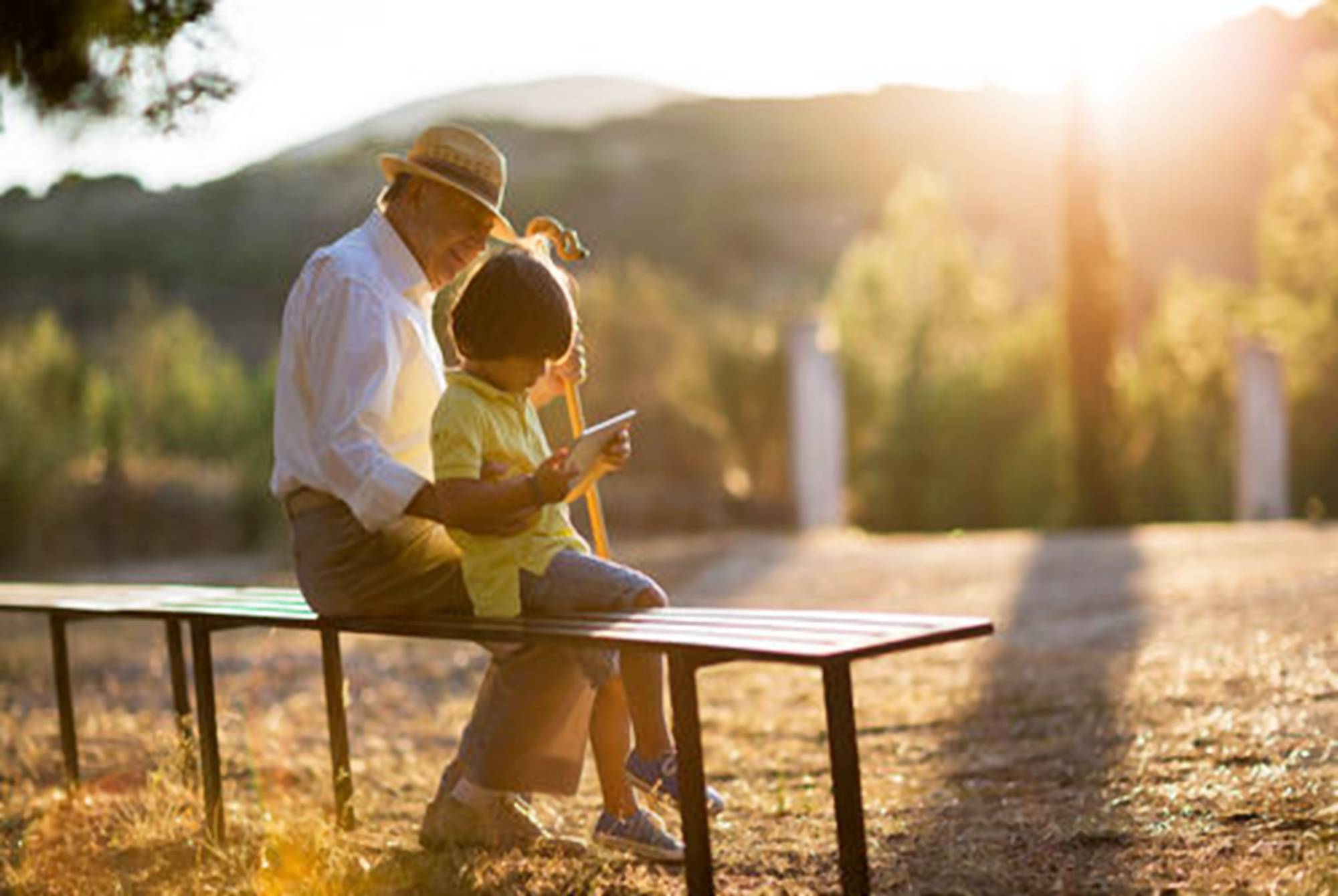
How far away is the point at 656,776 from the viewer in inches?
136

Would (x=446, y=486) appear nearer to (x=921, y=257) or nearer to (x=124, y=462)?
(x=124, y=462)

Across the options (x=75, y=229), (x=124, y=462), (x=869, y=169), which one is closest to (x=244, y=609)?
(x=124, y=462)

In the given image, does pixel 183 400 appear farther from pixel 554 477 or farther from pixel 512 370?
pixel 554 477

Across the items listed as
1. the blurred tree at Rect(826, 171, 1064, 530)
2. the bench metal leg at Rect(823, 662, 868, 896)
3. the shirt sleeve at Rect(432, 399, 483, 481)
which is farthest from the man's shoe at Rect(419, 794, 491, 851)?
the blurred tree at Rect(826, 171, 1064, 530)

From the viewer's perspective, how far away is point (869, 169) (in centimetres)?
6925

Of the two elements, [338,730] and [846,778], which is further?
[338,730]

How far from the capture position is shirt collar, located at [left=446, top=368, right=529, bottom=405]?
3.44 meters

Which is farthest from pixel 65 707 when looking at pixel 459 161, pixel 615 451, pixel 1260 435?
pixel 1260 435

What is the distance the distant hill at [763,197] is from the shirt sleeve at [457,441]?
122 ft

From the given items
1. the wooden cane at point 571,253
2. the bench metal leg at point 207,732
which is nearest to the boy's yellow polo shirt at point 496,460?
the wooden cane at point 571,253

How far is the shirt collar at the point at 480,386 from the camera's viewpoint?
344 centimetres

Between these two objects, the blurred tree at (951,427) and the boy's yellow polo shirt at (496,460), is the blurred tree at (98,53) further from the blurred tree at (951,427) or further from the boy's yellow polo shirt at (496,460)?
the blurred tree at (951,427)

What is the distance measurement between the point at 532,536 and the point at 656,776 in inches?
21.4

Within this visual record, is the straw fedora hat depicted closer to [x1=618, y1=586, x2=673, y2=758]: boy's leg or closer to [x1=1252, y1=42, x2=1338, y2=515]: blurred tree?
[x1=618, y1=586, x2=673, y2=758]: boy's leg
